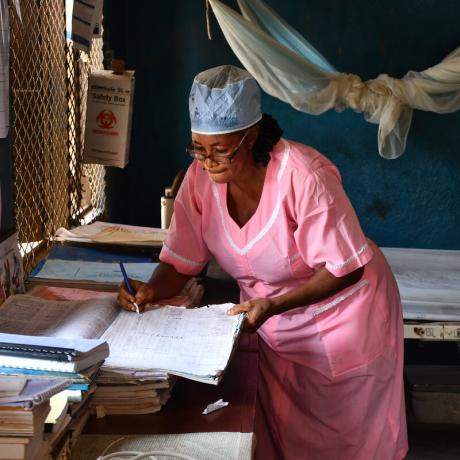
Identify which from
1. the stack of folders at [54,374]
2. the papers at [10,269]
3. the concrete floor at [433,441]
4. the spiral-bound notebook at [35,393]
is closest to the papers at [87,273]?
the papers at [10,269]

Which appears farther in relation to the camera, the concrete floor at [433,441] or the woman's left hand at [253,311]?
the concrete floor at [433,441]

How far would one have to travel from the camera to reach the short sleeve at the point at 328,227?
6.07 ft

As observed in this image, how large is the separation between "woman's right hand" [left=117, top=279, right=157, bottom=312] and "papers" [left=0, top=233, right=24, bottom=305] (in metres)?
0.27

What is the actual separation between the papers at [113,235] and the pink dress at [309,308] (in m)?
0.51

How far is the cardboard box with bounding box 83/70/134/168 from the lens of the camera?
2.80 meters

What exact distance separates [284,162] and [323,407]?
67 cm

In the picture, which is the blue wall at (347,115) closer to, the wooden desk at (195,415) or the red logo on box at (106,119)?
the red logo on box at (106,119)

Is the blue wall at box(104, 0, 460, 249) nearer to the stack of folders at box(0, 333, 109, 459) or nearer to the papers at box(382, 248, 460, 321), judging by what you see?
the papers at box(382, 248, 460, 321)

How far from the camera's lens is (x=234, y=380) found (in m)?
1.64

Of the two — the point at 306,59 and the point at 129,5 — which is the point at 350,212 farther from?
the point at 129,5

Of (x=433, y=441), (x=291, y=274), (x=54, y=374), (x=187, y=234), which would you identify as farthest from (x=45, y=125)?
(x=433, y=441)

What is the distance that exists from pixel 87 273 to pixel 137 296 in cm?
40

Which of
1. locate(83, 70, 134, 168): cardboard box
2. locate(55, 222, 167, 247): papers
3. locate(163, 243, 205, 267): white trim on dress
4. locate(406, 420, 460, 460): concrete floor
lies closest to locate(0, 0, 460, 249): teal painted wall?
locate(406, 420, 460, 460): concrete floor

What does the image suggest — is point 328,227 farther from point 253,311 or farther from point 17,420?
point 17,420
